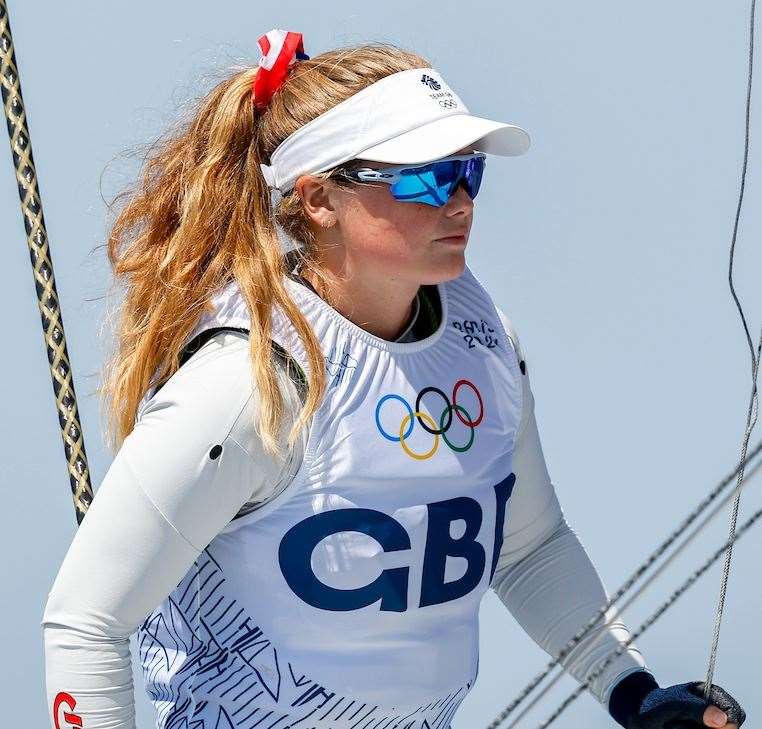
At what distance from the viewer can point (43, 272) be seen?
48.7 inches

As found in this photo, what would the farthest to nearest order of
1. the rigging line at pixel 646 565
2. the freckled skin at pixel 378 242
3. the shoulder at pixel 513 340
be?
the shoulder at pixel 513 340
the freckled skin at pixel 378 242
the rigging line at pixel 646 565

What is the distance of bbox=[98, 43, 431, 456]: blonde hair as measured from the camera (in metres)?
1.00

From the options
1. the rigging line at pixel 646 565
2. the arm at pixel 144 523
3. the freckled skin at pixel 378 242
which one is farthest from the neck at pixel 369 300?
the rigging line at pixel 646 565

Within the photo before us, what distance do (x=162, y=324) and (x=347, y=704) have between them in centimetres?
30

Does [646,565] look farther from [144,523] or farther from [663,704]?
[144,523]

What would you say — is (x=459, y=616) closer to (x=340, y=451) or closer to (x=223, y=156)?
(x=340, y=451)

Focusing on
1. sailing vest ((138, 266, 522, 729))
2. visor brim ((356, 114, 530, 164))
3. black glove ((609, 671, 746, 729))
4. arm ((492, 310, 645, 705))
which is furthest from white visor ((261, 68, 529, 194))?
black glove ((609, 671, 746, 729))

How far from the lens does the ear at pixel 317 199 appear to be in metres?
1.03

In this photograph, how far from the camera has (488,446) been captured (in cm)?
108

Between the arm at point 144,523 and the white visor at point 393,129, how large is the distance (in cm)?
17

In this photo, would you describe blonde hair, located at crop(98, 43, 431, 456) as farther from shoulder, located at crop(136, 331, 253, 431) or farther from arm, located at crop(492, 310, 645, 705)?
arm, located at crop(492, 310, 645, 705)

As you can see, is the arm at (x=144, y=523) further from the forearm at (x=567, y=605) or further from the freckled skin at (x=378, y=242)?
the forearm at (x=567, y=605)

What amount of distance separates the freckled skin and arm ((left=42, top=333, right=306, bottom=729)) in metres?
0.13

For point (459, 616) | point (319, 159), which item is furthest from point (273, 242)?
point (459, 616)
